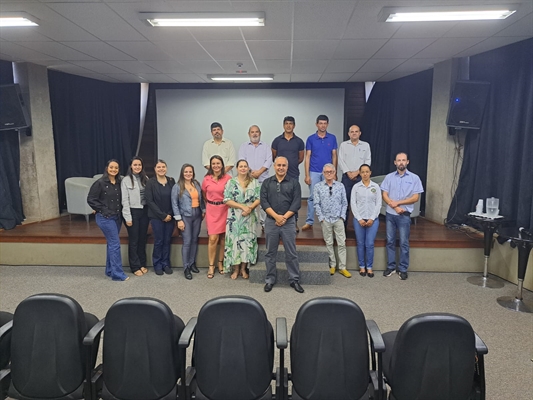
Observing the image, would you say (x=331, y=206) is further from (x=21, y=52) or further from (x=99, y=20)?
(x=21, y=52)

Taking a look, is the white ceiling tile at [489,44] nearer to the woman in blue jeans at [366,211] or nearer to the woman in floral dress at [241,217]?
the woman in blue jeans at [366,211]

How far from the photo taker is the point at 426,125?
665 cm

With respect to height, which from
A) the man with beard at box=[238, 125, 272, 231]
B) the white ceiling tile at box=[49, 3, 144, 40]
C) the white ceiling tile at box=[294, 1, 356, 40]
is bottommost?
the man with beard at box=[238, 125, 272, 231]

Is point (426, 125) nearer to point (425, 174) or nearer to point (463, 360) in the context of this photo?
point (425, 174)

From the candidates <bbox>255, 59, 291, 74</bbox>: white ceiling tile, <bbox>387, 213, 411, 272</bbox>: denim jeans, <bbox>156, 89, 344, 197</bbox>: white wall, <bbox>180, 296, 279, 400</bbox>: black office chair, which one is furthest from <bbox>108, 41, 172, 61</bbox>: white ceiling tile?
<bbox>180, 296, 279, 400</bbox>: black office chair

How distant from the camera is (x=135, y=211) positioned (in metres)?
4.66

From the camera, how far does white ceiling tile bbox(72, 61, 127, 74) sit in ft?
19.1

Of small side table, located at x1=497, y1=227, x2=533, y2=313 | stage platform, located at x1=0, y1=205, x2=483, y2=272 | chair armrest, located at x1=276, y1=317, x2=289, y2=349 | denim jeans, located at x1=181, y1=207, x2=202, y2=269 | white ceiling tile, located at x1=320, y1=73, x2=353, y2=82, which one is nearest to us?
chair armrest, located at x1=276, y1=317, x2=289, y2=349

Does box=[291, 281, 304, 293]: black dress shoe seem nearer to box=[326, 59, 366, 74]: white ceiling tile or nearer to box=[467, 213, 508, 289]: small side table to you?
box=[467, 213, 508, 289]: small side table

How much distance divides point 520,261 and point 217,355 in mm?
3625

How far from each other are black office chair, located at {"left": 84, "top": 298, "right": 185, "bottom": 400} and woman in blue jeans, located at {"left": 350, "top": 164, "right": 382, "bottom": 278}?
3294mm

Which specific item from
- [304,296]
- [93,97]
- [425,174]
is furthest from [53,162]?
[425,174]

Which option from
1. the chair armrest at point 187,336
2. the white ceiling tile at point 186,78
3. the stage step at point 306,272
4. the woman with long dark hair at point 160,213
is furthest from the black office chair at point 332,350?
the white ceiling tile at point 186,78

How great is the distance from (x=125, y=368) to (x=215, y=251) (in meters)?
2.98
